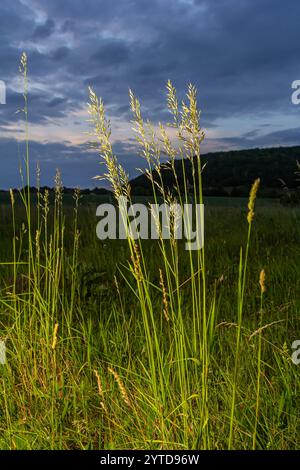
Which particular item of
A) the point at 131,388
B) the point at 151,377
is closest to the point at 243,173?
the point at 131,388

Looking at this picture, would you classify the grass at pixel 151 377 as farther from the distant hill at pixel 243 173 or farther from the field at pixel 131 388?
the distant hill at pixel 243 173

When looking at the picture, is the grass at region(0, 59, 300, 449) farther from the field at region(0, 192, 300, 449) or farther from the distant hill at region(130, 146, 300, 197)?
the distant hill at region(130, 146, 300, 197)

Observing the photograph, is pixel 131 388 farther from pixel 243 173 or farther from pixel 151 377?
pixel 243 173

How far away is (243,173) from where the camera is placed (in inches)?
1096

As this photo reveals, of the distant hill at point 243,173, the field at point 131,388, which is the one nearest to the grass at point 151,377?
the field at point 131,388

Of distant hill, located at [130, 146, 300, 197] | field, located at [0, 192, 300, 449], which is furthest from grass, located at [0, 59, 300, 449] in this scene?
distant hill, located at [130, 146, 300, 197]

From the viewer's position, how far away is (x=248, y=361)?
2744 millimetres

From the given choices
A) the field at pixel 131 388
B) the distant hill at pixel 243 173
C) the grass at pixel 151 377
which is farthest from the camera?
the distant hill at pixel 243 173

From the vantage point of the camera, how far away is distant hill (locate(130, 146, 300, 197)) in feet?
74.4

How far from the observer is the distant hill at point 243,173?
22.7m
